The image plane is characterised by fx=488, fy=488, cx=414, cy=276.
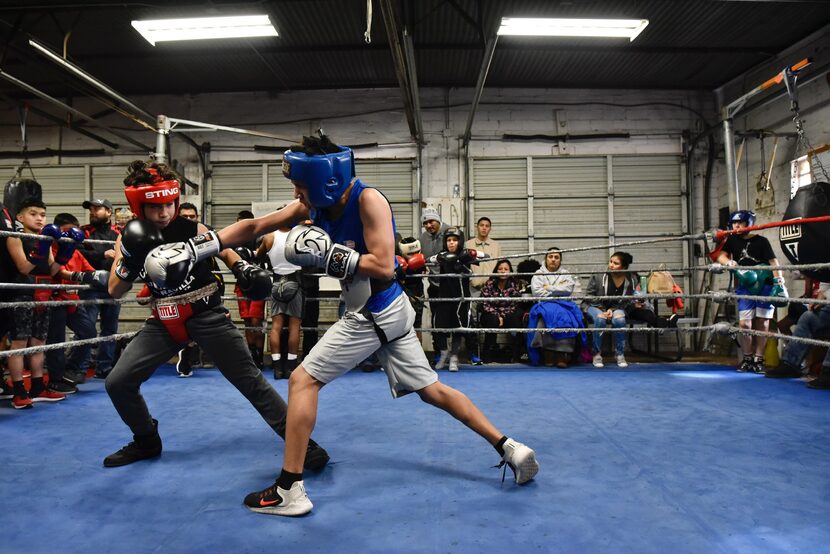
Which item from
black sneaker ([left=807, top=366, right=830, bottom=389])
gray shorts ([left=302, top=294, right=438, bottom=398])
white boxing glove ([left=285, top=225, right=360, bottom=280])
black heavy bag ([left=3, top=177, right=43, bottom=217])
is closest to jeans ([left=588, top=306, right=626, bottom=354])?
black sneaker ([left=807, top=366, right=830, bottom=389])

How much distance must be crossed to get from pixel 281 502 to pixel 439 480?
0.55 metres

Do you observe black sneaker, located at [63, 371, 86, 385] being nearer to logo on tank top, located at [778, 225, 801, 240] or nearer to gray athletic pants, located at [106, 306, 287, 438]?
gray athletic pants, located at [106, 306, 287, 438]

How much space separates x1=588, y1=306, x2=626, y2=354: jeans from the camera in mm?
4863

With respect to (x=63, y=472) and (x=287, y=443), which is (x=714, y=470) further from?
(x=63, y=472)

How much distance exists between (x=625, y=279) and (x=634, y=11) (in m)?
2.81

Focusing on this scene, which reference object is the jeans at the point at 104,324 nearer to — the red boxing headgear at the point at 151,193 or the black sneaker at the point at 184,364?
the black sneaker at the point at 184,364

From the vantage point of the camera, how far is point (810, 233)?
9.53ft

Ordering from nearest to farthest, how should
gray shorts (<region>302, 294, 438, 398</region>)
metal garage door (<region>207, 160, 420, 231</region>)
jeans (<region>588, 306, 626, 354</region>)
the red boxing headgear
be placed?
gray shorts (<region>302, 294, 438, 398</region>), the red boxing headgear, jeans (<region>588, 306, 626, 354</region>), metal garage door (<region>207, 160, 420, 231</region>)

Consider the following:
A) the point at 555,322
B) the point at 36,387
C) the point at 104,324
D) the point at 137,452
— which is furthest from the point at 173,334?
the point at 555,322

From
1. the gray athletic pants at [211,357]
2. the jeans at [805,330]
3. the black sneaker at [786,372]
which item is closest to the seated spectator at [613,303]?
the black sneaker at [786,372]

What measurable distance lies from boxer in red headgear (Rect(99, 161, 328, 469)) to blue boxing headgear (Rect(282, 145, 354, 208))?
0.58 m

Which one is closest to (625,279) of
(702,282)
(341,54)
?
(702,282)

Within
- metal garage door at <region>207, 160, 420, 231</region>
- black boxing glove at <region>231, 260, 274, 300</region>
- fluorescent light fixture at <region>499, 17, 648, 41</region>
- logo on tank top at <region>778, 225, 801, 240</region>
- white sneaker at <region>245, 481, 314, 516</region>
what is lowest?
Result: white sneaker at <region>245, 481, 314, 516</region>

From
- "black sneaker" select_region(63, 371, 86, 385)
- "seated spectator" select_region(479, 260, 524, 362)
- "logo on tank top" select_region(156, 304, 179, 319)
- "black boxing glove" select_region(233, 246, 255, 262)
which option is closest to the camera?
"logo on tank top" select_region(156, 304, 179, 319)
